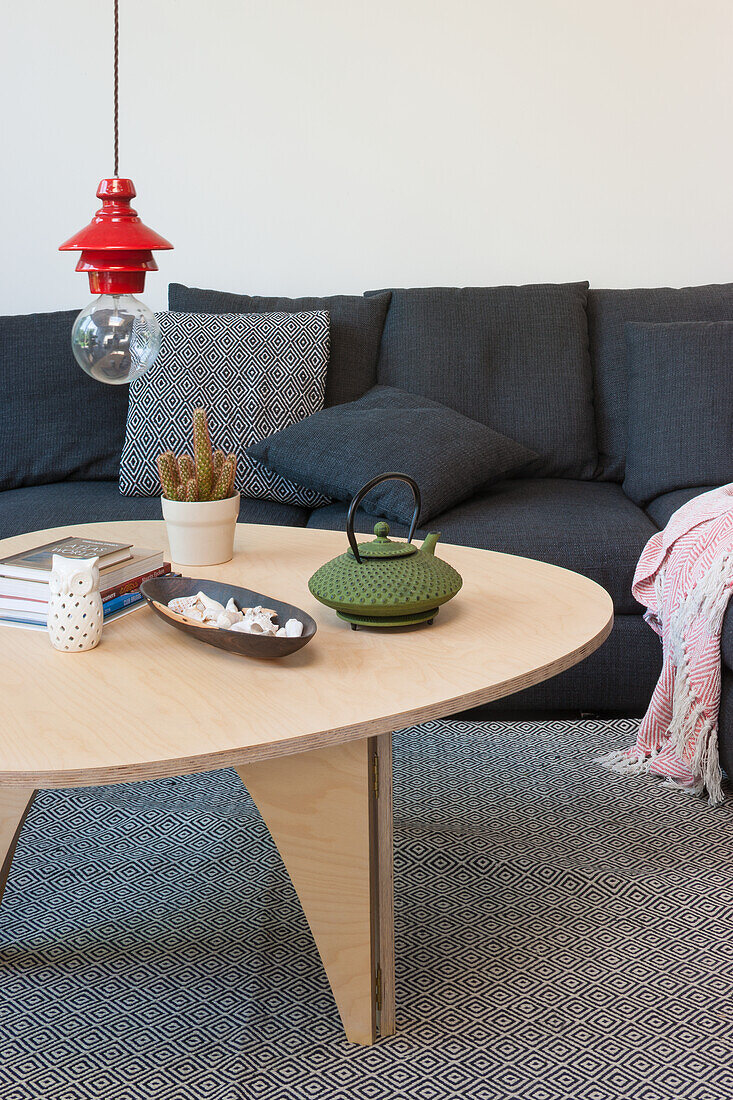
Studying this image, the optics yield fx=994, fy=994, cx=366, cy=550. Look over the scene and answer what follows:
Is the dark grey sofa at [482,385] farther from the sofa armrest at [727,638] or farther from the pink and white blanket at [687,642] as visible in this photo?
the sofa armrest at [727,638]

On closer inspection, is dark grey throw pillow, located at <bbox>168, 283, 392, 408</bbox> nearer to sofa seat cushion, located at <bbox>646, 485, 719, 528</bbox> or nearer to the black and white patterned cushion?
the black and white patterned cushion

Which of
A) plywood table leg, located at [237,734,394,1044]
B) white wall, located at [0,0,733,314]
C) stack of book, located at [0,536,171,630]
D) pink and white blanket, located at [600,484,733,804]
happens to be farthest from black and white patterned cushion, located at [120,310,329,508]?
plywood table leg, located at [237,734,394,1044]

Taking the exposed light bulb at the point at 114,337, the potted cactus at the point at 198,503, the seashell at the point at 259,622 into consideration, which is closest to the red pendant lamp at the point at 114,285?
the exposed light bulb at the point at 114,337

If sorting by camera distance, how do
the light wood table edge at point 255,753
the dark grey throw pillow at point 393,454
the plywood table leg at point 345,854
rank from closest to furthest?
the light wood table edge at point 255,753 < the plywood table leg at point 345,854 < the dark grey throw pillow at point 393,454

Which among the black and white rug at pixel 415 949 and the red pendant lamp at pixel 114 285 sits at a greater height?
the red pendant lamp at pixel 114 285

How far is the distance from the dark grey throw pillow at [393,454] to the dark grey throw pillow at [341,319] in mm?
206

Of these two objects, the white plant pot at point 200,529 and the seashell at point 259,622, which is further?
the white plant pot at point 200,529

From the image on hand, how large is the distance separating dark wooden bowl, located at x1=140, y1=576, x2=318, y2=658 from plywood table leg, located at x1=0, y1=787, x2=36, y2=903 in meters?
0.33

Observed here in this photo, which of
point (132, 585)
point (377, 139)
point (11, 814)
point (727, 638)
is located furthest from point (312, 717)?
point (377, 139)

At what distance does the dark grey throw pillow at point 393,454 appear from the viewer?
2.25m

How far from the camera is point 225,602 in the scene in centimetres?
138

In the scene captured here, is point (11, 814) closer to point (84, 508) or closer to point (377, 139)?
point (84, 508)

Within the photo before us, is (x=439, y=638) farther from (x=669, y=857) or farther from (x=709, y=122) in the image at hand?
(x=709, y=122)

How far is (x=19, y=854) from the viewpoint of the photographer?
5.58ft
